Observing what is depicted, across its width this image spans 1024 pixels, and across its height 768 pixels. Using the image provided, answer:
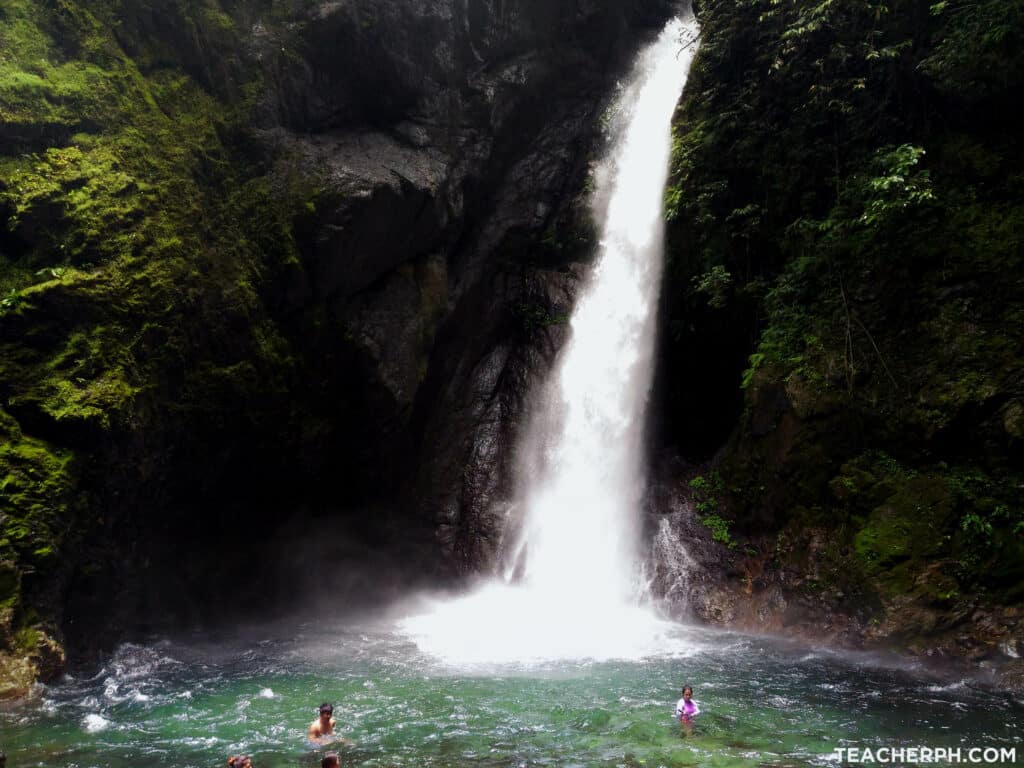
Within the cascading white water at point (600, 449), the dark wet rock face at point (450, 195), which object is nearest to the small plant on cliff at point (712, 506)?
the cascading white water at point (600, 449)

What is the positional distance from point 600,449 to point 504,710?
834 centimetres

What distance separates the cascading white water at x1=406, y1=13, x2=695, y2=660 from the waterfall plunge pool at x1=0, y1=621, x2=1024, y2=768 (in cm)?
182

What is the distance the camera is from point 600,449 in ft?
51.0

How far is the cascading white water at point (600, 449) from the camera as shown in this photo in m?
12.4

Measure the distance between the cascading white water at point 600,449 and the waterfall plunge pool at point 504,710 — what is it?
5.99 ft

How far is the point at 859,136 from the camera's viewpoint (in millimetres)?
12125

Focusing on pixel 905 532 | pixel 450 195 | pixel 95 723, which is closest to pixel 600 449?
pixel 905 532

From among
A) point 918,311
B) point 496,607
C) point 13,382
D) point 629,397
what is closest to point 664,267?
point 629,397

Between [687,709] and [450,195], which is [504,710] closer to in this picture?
[687,709]

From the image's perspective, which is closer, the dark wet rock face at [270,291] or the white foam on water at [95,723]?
the white foam on water at [95,723]

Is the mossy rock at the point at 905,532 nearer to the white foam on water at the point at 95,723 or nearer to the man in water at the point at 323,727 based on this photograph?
the man in water at the point at 323,727

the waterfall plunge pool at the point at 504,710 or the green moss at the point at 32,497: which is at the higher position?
the green moss at the point at 32,497

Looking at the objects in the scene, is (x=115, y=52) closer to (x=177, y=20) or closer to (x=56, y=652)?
(x=177, y=20)

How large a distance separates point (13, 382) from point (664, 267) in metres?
12.8
